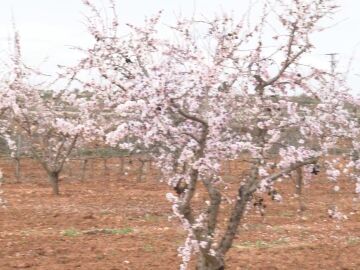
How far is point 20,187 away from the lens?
32.1 metres

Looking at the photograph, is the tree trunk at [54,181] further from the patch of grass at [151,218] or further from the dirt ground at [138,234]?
the patch of grass at [151,218]

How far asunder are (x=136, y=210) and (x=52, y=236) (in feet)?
20.8

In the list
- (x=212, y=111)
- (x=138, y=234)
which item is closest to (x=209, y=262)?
(x=212, y=111)

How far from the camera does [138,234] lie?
1636 cm

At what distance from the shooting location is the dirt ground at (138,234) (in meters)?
13.1

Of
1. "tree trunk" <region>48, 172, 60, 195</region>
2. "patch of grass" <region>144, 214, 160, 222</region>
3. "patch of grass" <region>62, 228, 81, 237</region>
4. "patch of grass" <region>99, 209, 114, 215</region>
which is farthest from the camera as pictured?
"tree trunk" <region>48, 172, 60, 195</region>

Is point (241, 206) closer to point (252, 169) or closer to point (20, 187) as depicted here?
point (252, 169)

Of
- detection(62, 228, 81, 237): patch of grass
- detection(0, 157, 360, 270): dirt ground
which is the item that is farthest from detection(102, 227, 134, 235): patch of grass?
detection(62, 228, 81, 237): patch of grass

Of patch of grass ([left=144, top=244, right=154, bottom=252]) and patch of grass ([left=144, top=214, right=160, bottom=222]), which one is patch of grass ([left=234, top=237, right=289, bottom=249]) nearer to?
patch of grass ([left=144, top=244, right=154, bottom=252])

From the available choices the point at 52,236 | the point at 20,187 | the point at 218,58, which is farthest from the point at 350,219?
the point at 20,187

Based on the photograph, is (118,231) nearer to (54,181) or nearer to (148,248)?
(148,248)

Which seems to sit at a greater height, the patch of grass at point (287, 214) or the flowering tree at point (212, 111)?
the flowering tree at point (212, 111)

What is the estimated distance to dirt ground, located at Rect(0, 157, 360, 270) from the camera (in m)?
13.1

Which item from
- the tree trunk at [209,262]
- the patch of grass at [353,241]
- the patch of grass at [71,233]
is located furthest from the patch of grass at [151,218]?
the tree trunk at [209,262]
